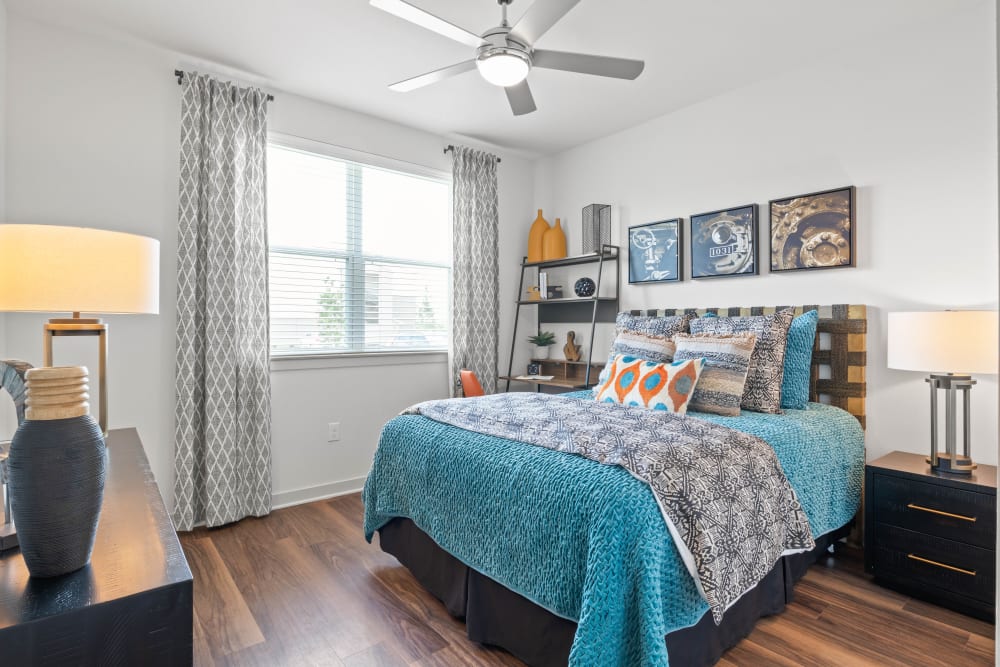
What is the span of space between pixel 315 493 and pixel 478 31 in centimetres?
297

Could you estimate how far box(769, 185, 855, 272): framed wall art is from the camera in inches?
108

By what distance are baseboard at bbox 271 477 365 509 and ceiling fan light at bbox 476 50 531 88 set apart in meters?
2.74

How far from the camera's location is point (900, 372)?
102 inches

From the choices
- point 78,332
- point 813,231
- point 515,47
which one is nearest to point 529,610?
point 78,332

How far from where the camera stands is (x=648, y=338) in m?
2.92

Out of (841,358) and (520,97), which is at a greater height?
(520,97)

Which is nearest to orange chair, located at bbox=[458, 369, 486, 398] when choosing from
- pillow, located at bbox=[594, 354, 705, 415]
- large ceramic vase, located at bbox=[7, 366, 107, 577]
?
pillow, located at bbox=[594, 354, 705, 415]

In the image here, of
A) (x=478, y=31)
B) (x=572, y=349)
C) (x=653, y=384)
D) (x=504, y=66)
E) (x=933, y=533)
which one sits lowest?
(x=933, y=533)

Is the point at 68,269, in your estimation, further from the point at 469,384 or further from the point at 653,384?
the point at 469,384

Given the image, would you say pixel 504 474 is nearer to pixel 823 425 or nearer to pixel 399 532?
pixel 399 532

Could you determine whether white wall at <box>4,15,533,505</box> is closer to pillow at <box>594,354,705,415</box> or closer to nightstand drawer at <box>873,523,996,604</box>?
pillow at <box>594,354,705,415</box>

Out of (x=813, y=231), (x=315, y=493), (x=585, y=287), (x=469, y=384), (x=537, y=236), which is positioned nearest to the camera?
(x=813, y=231)

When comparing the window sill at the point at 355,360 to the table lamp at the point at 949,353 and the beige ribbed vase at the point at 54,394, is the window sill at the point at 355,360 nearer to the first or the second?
the beige ribbed vase at the point at 54,394

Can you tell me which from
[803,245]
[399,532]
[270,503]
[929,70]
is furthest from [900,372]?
[270,503]
